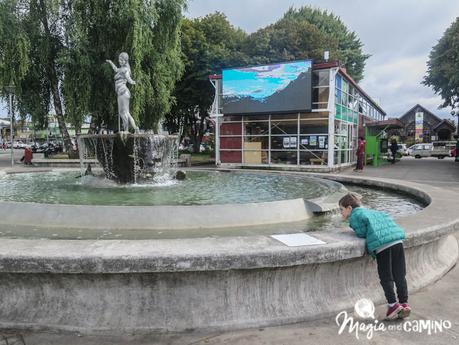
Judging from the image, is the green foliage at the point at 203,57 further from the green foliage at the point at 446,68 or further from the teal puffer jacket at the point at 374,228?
the teal puffer jacket at the point at 374,228

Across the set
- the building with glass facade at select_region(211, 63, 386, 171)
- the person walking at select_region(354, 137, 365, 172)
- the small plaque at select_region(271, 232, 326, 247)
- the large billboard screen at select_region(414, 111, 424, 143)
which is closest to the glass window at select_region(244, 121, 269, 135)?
the building with glass facade at select_region(211, 63, 386, 171)

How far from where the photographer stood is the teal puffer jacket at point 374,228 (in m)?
3.60

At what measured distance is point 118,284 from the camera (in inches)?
133

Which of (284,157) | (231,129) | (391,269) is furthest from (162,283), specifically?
(231,129)

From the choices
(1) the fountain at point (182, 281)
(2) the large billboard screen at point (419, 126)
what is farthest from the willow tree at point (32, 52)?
(2) the large billboard screen at point (419, 126)

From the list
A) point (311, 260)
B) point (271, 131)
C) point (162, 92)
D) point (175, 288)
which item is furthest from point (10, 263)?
point (162, 92)

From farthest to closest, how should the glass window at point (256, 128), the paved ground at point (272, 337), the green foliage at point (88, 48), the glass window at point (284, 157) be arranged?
the glass window at point (256, 128)
the glass window at point (284, 157)
the green foliage at point (88, 48)
the paved ground at point (272, 337)

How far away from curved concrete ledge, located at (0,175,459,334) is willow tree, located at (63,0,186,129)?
20124 millimetres

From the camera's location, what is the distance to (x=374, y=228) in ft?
11.9

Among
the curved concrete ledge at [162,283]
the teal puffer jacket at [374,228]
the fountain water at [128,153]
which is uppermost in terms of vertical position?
the fountain water at [128,153]

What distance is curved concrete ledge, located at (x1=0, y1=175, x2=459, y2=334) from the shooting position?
10.7ft

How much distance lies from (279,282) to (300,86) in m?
18.6

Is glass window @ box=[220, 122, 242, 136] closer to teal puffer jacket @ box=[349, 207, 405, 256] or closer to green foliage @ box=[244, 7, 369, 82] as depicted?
green foliage @ box=[244, 7, 369, 82]

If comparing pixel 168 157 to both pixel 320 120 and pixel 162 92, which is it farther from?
pixel 162 92
